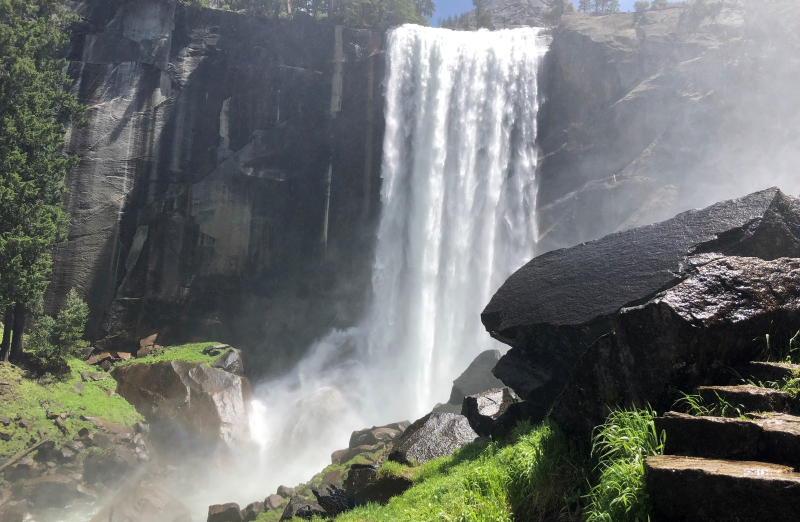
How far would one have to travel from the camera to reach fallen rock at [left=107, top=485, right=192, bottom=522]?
14.6 m

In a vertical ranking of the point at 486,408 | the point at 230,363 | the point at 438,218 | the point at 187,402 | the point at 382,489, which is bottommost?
the point at 187,402

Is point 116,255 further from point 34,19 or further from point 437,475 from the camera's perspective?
point 437,475

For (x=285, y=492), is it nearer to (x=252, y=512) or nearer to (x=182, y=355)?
(x=252, y=512)

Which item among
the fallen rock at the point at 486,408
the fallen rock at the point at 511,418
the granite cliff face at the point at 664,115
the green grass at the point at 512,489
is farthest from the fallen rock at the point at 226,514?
the granite cliff face at the point at 664,115

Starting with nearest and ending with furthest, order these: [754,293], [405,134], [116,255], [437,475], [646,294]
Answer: [754,293], [646,294], [437,475], [116,255], [405,134]

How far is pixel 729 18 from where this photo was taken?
27188mm

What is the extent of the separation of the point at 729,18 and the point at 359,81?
65.9 feet

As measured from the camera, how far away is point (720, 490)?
11.7 feet

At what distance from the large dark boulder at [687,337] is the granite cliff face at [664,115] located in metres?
19.1

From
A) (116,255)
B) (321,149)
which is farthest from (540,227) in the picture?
(116,255)

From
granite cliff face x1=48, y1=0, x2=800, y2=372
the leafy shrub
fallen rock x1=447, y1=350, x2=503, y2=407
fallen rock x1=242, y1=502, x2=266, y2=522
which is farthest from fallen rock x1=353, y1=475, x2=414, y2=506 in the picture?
granite cliff face x1=48, y1=0, x2=800, y2=372

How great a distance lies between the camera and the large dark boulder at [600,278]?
24.4 ft

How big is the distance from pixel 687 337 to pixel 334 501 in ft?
24.6

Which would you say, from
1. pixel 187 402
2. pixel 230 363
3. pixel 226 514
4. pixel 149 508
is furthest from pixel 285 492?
pixel 230 363
